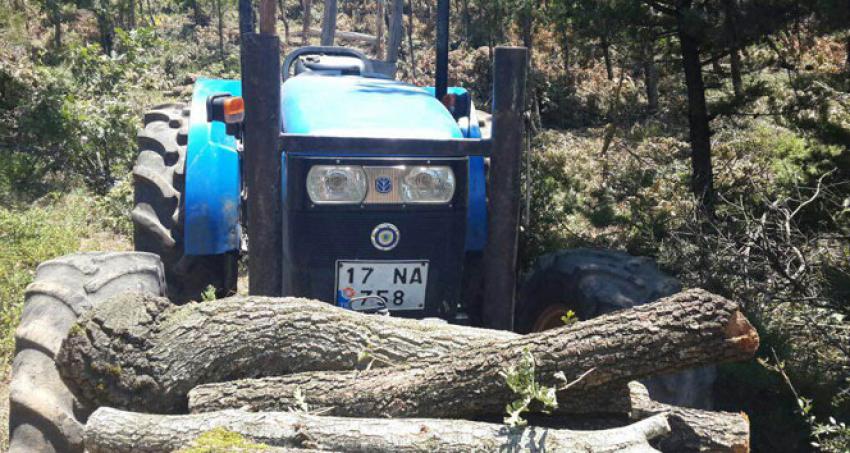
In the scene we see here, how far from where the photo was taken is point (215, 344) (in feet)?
11.6

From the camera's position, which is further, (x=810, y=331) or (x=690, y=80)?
(x=690, y=80)

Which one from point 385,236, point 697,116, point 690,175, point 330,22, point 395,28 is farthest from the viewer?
→ point 330,22

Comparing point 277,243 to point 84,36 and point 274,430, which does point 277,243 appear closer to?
point 274,430

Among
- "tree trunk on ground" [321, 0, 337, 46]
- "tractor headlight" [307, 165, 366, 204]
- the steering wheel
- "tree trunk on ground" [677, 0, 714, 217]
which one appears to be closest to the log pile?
"tractor headlight" [307, 165, 366, 204]

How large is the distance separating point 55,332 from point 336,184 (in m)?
1.42

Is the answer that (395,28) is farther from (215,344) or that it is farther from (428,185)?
(215,344)

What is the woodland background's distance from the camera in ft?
17.2

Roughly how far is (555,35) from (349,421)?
1900 centimetres

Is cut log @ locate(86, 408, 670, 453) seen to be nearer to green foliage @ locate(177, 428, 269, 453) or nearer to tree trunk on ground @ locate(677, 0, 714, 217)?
green foliage @ locate(177, 428, 269, 453)

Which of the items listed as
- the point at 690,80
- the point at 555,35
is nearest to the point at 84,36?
the point at 555,35

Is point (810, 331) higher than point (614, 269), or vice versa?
point (614, 269)

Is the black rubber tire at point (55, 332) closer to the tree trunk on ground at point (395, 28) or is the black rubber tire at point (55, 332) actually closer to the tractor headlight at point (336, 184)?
the tractor headlight at point (336, 184)

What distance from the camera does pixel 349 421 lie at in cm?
312

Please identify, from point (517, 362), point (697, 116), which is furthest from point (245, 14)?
point (697, 116)
